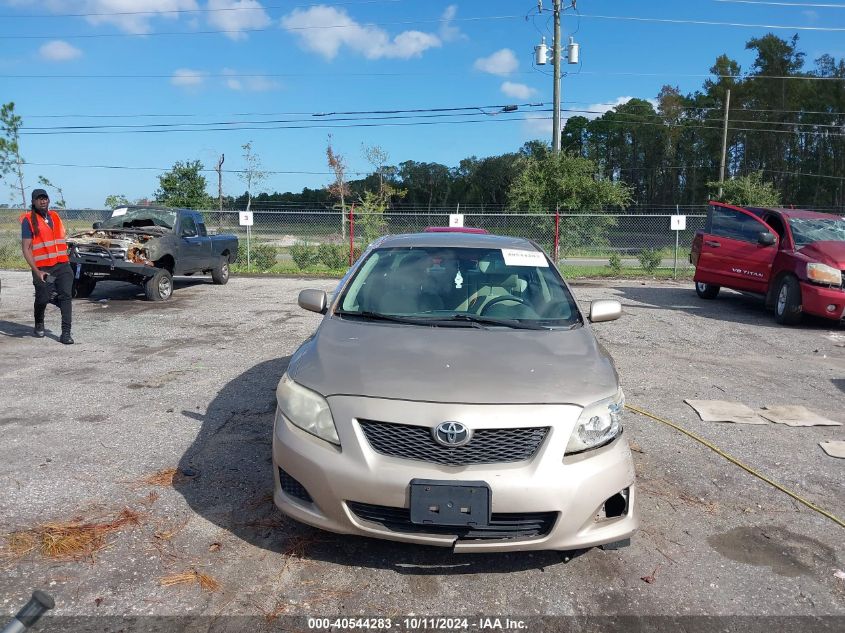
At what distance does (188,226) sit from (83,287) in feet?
7.64

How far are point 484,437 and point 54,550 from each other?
225cm

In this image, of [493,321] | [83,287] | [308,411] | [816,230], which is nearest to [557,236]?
[816,230]

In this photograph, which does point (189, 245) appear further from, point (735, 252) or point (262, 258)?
point (735, 252)

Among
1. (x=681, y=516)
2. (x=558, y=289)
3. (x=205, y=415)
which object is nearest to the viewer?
(x=681, y=516)

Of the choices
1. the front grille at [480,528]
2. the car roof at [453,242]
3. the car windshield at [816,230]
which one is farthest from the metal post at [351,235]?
the front grille at [480,528]

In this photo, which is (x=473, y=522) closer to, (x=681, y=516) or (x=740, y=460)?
(x=681, y=516)

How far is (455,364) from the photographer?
345 centimetres

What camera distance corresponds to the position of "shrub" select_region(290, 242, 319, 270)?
2058 cm

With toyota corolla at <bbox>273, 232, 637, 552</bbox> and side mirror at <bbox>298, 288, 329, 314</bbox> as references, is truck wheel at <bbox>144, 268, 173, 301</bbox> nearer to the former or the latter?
side mirror at <bbox>298, 288, 329, 314</bbox>

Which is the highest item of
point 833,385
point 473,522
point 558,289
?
point 558,289

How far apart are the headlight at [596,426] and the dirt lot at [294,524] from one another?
0.69 metres

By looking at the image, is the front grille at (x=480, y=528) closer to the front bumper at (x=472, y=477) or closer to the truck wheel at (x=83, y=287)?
the front bumper at (x=472, y=477)

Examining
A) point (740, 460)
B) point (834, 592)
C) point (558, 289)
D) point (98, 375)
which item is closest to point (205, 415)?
point (98, 375)

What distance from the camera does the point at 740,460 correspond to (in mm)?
4988
